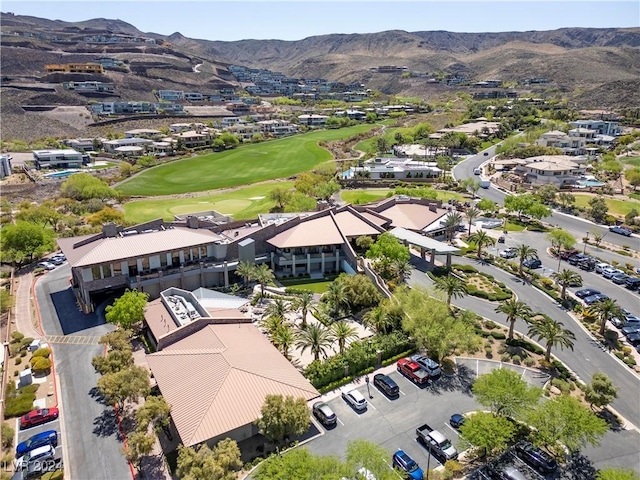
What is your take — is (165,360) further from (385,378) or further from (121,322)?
(385,378)

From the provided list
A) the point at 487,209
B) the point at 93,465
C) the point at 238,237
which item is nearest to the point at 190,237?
the point at 238,237

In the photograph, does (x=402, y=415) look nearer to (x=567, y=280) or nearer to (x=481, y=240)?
(x=567, y=280)

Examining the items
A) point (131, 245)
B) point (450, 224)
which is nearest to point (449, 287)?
point (450, 224)

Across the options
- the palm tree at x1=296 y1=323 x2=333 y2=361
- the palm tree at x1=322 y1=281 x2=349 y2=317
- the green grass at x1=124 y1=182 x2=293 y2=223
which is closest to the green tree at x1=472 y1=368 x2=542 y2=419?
the palm tree at x1=296 y1=323 x2=333 y2=361

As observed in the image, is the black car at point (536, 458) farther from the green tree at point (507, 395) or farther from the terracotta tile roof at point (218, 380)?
the terracotta tile roof at point (218, 380)

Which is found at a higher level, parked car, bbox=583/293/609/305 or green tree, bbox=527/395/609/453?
green tree, bbox=527/395/609/453

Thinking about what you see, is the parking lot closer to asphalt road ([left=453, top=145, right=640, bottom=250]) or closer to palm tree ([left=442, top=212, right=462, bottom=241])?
palm tree ([left=442, top=212, right=462, bottom=241])
